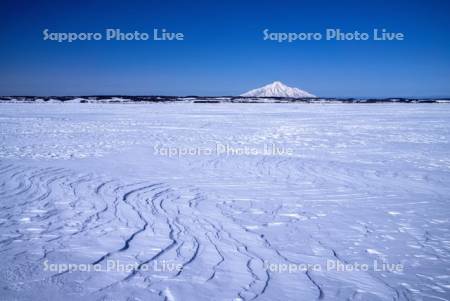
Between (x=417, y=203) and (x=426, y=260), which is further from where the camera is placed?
(x=417, y=203)

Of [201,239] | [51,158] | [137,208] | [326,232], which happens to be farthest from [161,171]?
[326,232]

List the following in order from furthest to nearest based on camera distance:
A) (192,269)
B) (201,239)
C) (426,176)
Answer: (426,176) < (201,239) < (192,269)

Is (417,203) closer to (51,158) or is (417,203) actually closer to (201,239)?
(201,239)

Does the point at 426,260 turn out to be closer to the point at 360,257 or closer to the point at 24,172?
the point at 360,257

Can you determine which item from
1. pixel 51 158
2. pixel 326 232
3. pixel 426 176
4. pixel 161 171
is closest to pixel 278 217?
pixel 326 232

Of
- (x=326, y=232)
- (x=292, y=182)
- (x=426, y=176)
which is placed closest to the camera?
(x=326, y=232)

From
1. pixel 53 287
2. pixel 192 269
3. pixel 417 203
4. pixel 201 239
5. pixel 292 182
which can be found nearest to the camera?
pixel 53 287
